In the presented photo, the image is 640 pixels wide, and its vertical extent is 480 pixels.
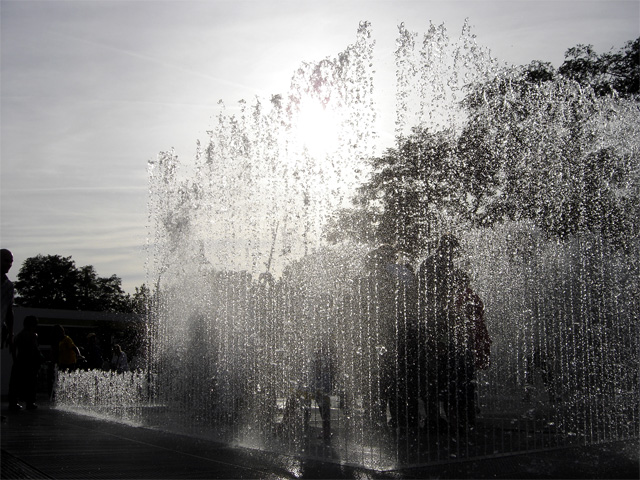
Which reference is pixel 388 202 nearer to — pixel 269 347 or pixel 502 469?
pixel 269 347

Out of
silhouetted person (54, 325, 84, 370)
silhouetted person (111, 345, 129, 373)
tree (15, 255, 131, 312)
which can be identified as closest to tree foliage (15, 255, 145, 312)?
tree (15, 255, 131, 312)

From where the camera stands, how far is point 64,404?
1469 cm

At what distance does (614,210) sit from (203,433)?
27.1 ft

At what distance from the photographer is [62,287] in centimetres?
7494

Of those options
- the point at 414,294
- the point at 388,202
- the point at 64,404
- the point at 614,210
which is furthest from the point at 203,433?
the point at 388,202

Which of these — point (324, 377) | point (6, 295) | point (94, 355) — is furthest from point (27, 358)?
point (94, 355)

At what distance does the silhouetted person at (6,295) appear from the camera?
5.82 meters

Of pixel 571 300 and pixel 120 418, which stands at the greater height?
pixel 571 300

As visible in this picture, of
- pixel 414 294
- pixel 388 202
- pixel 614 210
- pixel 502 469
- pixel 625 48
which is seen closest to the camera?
pixel 502 469

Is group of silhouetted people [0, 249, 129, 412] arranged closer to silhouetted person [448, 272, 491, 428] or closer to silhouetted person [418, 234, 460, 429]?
silhouetted person [418, 234, 460, 429]

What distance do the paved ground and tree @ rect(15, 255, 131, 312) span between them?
224 feet

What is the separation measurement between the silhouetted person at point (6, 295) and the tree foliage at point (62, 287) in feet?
226

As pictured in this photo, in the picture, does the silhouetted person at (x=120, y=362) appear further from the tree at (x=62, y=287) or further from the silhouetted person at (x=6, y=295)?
the tree at (x=62, y=287)

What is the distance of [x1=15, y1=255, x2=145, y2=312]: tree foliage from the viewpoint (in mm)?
73812
